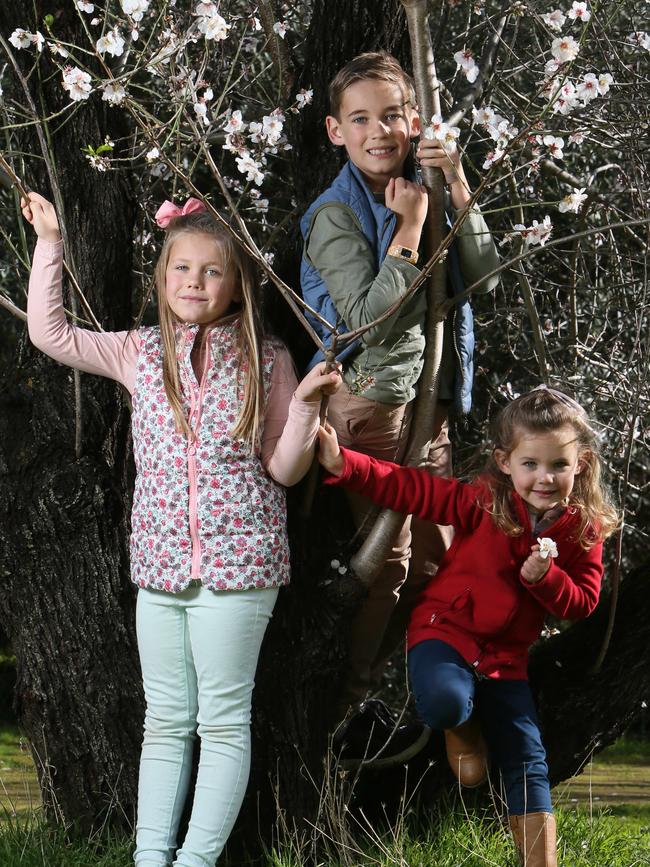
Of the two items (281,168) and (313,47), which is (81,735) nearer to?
(313,47)

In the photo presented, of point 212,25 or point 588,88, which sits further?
point 588,88

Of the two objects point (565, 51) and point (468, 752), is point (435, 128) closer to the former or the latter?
point (565, 51)

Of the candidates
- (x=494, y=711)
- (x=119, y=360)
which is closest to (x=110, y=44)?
(x=119, y=360)

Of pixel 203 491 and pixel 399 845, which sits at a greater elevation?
pixel 203 491

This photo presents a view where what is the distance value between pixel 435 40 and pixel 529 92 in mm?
1591

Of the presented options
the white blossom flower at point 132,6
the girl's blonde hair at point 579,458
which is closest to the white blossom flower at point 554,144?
the girl's blonde hair at point 579,458

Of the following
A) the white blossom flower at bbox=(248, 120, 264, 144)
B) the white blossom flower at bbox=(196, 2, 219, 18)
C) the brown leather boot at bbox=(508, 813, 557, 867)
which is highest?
the white blossom flower at bbox=(196, 2, 219, 18)

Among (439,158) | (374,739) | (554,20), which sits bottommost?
(374,739)

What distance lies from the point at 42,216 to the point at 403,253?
858mm

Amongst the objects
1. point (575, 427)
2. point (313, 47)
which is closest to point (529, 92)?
point (313, 47)

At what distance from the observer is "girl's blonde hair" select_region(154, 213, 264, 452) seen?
2816mm

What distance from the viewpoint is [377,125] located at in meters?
2.94

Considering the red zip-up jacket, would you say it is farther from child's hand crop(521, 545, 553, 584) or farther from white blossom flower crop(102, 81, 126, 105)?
white blossom flower crop(102, 81, 126, 105)

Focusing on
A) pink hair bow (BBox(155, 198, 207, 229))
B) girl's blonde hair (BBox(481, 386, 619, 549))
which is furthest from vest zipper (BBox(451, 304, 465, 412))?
pink hair bow (BBox(155, 198, 207, 229))
